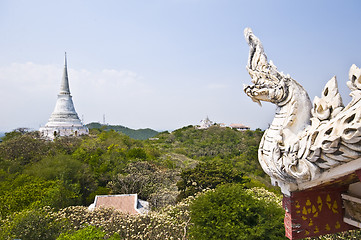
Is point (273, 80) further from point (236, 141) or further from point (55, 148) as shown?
point (236, 141)

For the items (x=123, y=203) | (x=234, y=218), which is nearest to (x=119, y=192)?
(x=123, y=203)

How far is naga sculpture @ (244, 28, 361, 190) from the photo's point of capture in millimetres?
2057

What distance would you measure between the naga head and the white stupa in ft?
99.3

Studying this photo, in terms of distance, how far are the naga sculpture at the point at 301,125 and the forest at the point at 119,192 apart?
204 inches

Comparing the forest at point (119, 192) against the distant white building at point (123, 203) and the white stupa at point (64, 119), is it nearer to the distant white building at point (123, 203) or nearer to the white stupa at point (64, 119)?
the distant white building at point (123, 203)

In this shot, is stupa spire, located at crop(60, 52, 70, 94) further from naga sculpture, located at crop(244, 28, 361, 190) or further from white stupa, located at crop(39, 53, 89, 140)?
naga sculpture, located at crop(244, 28, 361, 190)

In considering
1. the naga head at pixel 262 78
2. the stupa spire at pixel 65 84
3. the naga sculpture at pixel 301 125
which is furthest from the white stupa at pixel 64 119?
the naga sculpture at pixel 301 125

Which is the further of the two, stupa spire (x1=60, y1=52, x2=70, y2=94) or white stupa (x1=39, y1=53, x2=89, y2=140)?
stupa spire (x1=60, y1=52, x2=70, y2=94)

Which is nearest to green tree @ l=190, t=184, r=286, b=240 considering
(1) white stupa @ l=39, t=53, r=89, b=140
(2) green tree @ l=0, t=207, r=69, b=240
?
(2) green tree @ l=0, t=207, r=69, b=240

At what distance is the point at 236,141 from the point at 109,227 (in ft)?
115

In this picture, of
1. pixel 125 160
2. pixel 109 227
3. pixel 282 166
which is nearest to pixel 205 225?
pixel 109 227

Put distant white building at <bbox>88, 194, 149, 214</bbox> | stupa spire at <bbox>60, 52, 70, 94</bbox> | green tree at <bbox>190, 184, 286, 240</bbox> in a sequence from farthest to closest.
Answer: stupa spire at <bbox>60, 52, 70, 94</bbox> → distant white building at <bbox>88, 194, 149, 214</bbox> → green tree at <bbox>190, 184, 286, 240</bbox>

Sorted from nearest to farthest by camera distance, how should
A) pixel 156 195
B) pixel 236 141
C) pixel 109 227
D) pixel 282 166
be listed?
pixel 282 166 < pixel 109 227 < pixel 156 195 < pixel 236 141

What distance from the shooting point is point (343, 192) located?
3217 mm
